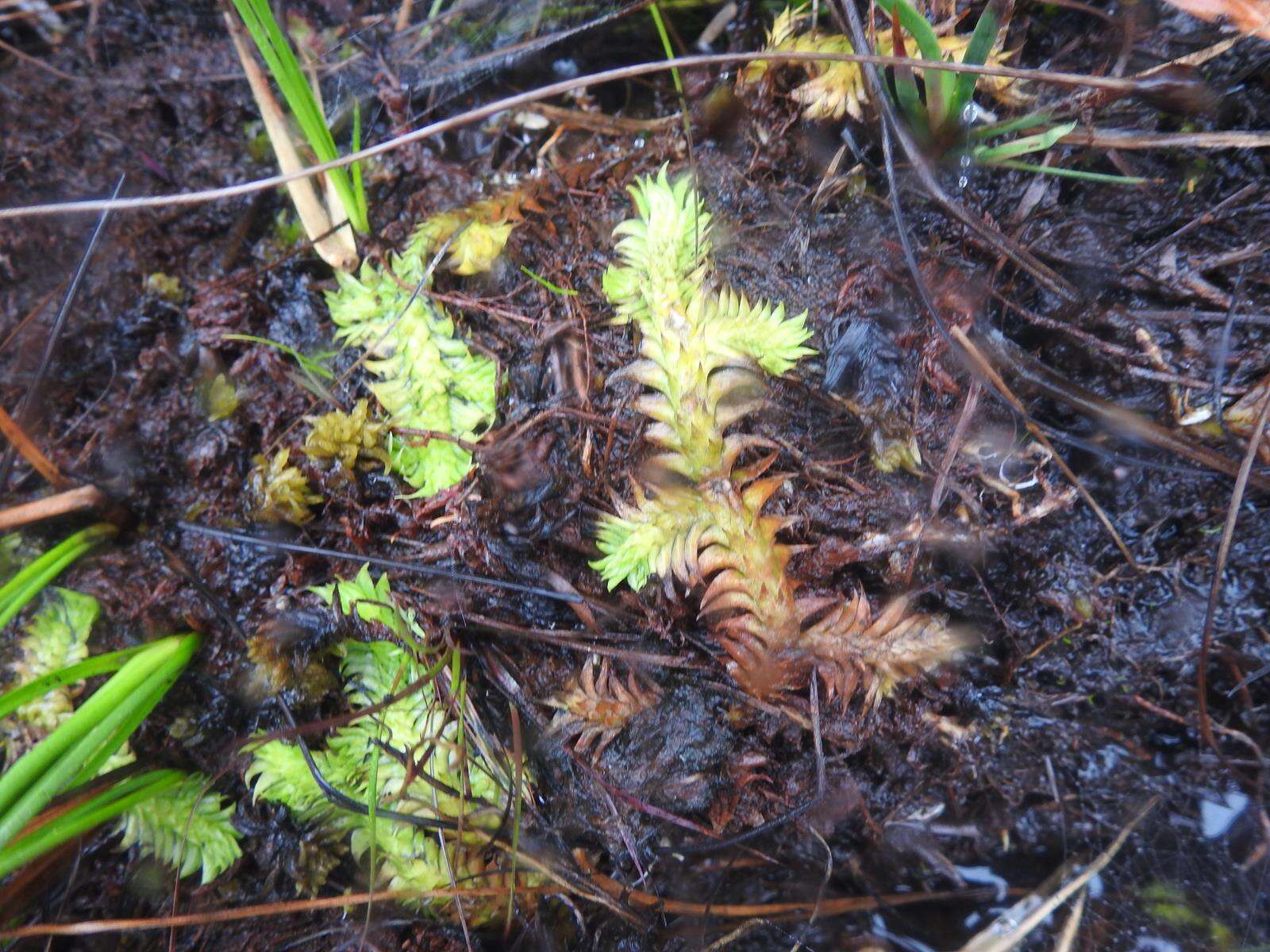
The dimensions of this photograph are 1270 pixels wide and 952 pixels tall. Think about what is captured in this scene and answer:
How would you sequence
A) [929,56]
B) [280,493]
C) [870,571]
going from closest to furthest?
1. [929,56]
2. [870,571]
3. [280,493]

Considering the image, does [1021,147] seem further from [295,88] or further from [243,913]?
[243,913]

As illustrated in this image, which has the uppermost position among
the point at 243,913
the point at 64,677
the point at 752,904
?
the point at 64,677

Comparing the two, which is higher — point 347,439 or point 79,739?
point 347,439

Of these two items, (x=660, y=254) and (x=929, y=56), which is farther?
(x=660, y=254)

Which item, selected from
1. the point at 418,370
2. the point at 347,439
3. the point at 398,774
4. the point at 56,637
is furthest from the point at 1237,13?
the point at 56,637

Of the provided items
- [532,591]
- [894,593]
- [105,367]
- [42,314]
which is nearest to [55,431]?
[105,367]

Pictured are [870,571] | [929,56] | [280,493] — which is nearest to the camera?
[929,56]

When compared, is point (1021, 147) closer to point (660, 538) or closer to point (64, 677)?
point (660, 538)

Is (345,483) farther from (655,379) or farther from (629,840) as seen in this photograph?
(629,840)
